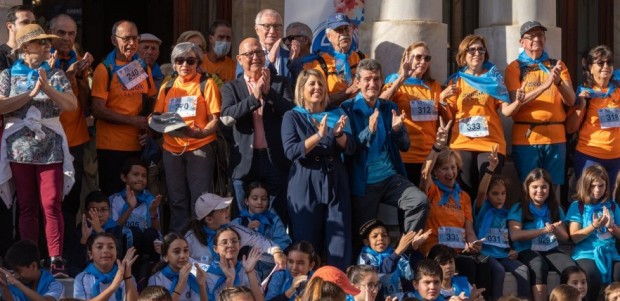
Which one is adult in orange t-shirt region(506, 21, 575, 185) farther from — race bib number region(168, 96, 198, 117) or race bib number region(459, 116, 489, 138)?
race bib number region(168, 96, 198, 117)

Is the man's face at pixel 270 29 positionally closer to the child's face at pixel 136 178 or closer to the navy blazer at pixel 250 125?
the navy blazer at pixel 250 125

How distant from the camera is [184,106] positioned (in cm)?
1286

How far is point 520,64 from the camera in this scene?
13.8 m

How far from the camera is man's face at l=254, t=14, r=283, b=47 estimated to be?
13.2 metres

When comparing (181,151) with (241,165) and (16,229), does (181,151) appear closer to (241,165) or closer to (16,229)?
(241,165)

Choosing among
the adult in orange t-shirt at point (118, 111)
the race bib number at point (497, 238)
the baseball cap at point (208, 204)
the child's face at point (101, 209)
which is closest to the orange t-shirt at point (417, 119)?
the race bib number at point (497, 238)

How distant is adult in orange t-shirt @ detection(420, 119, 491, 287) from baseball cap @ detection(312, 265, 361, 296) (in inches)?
66.0

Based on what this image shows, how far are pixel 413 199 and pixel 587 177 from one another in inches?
69.8

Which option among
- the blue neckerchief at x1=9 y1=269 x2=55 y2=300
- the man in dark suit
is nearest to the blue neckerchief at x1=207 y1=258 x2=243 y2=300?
the man in dark suit

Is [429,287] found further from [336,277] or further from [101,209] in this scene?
[101,209]

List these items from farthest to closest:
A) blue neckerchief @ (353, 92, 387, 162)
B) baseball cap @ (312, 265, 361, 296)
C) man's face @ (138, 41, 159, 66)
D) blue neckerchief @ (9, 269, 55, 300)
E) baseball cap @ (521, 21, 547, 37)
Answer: man's face @ (138, 41, 159, 66) → baseball cap @ (521, 21, 547, 37) → blue neckerchief @ (353, 92, 387, 162) → baseball cap @ (312, 265, 361, 296) → blue neckerchief @ (9, 269, 55, 300)

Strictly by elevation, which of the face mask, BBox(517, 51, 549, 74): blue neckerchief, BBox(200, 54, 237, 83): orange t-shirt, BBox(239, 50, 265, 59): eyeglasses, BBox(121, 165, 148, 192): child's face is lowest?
BBox(121, 165, 148, 192): child's face

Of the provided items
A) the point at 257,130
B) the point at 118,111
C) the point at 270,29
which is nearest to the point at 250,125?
the point at 257,130

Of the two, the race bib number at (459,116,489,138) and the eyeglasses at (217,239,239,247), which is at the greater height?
the race bib number at (459,116,489,138)
